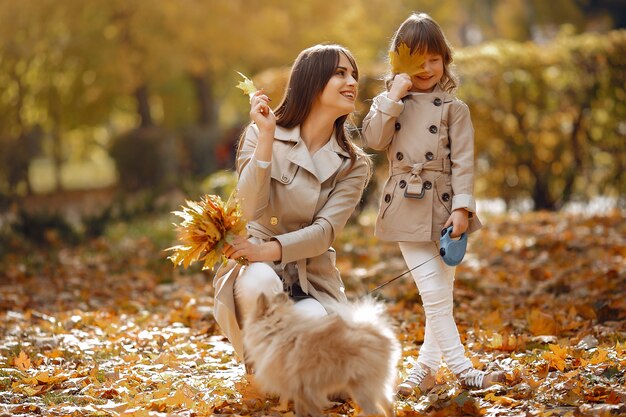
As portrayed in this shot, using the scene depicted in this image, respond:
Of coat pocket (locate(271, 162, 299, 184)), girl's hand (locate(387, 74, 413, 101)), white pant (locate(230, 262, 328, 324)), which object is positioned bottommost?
white pant (locate(230, 262, 328, 324))

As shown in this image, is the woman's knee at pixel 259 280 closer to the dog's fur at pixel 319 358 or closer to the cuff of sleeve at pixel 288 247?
the cuff of sleeve at pixel 288 247

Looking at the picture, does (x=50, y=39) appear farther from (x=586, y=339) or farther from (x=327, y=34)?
(x=586, y=339)

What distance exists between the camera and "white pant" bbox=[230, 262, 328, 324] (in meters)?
3.69

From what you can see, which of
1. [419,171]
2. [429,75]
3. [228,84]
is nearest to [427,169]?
[419,171]

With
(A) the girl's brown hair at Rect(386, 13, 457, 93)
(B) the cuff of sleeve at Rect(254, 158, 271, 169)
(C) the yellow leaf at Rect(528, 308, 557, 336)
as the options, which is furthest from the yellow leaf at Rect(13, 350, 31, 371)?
(C) the yellow leaf at Rect(528, 308, 557, 336)

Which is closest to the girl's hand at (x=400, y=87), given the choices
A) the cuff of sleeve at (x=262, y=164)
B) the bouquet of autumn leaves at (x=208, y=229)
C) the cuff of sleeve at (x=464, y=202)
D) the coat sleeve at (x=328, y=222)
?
the coat sleeve at (x=328, y=222)

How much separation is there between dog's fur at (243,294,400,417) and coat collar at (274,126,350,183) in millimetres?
756

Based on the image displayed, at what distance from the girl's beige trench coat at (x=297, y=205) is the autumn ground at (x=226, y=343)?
52 cm

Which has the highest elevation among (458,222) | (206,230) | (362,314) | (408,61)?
(408,61)

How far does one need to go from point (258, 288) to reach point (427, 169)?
0.98 metres

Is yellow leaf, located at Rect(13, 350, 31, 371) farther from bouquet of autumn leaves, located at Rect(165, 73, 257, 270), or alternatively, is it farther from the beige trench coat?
the beige trench coat

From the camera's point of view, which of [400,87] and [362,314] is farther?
[400,87]

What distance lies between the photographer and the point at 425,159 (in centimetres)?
402

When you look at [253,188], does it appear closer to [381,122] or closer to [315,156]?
[315,156]
